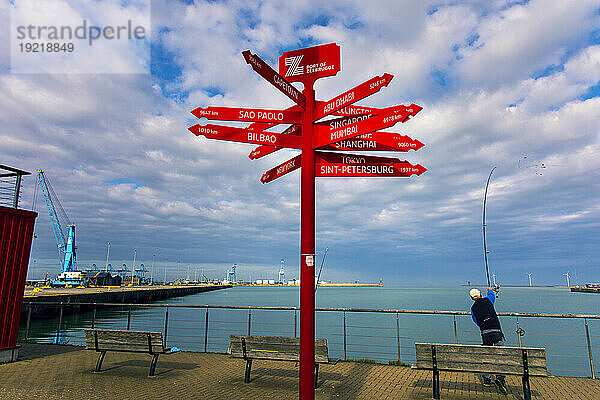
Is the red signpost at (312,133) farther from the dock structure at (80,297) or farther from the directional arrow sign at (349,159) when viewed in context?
the dock structure at (80,297)

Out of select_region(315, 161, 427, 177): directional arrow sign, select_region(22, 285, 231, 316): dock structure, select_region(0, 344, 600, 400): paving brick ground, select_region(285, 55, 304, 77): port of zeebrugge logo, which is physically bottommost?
select_region(22, 285, 231, 316): dock structure

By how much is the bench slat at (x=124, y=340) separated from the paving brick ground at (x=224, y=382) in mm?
458

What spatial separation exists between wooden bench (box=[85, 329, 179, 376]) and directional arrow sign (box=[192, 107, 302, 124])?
440 centimetres

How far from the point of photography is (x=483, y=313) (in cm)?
650

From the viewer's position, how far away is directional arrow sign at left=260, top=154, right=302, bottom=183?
498cm

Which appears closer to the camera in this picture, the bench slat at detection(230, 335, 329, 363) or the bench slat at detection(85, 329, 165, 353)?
the bench slat at detection(230, 335, 329, 363)

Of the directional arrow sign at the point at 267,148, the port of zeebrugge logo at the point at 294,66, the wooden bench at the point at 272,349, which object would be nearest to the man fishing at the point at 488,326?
the wooden bench at the point at 272,349

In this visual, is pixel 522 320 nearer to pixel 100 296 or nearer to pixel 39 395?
pixel 39 395

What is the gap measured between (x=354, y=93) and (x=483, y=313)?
174 inches

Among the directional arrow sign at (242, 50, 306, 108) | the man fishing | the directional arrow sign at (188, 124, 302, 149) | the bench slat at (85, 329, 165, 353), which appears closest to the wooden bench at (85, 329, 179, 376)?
the bench slat at (85, 329, 165, 353)

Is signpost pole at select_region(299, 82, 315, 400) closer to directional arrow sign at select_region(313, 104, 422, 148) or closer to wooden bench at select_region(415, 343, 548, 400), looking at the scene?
directional arrow sign at select_region(313, 104, 422, 148)

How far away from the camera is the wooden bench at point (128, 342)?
701 cm

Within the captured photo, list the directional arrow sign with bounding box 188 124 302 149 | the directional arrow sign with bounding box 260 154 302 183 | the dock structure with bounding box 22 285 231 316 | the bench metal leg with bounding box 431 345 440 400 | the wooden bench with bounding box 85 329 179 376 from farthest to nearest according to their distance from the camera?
the dock structure with bounding box 22 285 231 316 < the wooden bench with bounding box 85 329 179 376 < the bench metal leg with bounding box 431 345 440 400 < the directional arrow sign with bounding box 260 154 302 183 < the directional arrow sign with bounding box 188 124 302 149

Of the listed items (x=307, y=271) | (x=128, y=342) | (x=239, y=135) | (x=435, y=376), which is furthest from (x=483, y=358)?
(x=128, y=342)
